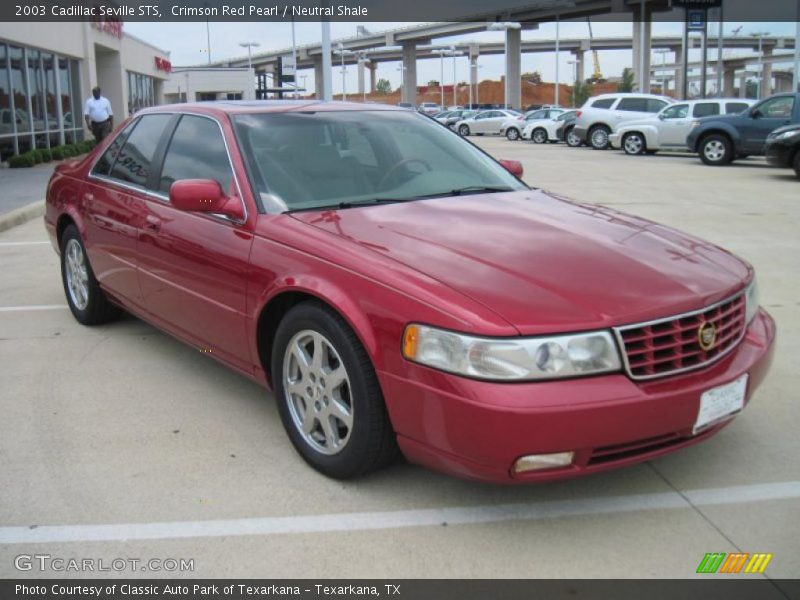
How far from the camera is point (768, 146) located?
15.7 metres

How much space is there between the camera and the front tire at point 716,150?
1961 cm

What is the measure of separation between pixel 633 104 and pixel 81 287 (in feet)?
77.3

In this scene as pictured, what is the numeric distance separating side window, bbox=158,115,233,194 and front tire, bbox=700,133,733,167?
58.1 ft

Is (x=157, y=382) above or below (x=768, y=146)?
below

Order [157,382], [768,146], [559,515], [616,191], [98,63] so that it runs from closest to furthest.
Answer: [559,515]
[157,382]
[616,191]
[768,146]
[98,63]

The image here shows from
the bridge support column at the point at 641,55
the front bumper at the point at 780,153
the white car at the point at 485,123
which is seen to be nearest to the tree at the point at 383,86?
the bridge support column at the point at 641,55

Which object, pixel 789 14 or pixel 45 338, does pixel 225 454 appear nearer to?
pixel 45 338

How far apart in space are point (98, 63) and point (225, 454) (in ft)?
98.3

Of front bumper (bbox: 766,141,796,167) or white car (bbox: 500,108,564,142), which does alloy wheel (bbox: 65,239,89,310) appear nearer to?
front bumper (bbox: 766,141,796,167)

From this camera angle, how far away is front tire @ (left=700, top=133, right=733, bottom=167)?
1961 centimetres

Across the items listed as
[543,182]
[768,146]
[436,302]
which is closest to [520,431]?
[436,302]

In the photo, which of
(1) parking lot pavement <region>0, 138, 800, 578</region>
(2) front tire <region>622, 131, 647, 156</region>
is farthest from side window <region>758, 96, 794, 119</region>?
(1) parking lot pavement <region>0, 138, 800, 578</region>

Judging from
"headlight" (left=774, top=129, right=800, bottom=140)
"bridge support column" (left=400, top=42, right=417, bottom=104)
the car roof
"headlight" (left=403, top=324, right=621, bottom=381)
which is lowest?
"headlight" (left=403, top=324, right=621, bottom=381)
